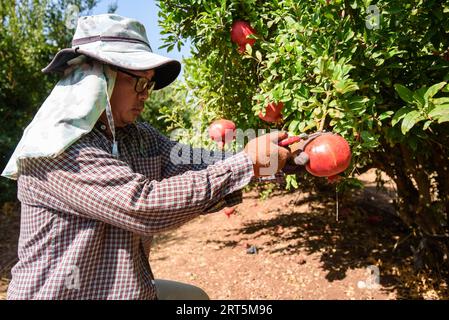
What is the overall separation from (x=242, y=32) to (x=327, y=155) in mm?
1284

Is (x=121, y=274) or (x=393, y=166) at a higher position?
(x=393, y=166)

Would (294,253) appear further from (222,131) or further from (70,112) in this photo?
(70,112)

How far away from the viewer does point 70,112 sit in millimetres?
1469

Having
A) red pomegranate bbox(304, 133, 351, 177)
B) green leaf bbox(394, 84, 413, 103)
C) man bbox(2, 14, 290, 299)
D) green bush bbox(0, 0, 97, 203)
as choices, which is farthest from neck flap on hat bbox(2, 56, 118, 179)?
green bush bbox(0, 0, 97, 203)

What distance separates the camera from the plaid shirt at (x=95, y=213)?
1.43m

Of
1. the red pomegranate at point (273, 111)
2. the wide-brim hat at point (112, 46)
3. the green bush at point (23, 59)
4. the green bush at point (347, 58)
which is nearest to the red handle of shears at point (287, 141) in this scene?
the green bush at point (347, 58)

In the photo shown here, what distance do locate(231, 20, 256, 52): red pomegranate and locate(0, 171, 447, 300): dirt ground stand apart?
95.1 inches

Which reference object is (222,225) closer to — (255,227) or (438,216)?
(255,227)

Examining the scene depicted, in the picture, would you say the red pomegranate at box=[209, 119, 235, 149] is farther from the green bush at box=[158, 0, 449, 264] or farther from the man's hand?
the man's hand

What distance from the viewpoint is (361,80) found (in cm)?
216

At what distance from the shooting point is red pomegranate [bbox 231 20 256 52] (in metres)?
2.74

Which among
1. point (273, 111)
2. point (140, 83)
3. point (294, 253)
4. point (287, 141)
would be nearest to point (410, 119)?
point (287, 141)
